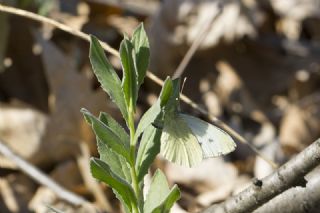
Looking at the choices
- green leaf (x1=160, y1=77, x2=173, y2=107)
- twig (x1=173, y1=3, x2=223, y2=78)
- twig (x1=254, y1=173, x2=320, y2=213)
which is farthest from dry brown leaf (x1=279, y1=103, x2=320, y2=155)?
green leaf (x1=160, y1=77, x2=173, y2=107)

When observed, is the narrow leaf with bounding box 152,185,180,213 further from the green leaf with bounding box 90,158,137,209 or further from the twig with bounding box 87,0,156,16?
the twig with bounding box 87,0,156,16

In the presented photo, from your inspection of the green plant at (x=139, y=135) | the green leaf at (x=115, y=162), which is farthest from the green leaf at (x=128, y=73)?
the green leaf at (x=115, y=162)

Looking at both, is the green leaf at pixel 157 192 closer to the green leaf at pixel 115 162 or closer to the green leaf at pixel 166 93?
the green leaf at pixel 115 162

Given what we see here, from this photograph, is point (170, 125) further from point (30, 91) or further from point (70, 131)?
point (30, 91)

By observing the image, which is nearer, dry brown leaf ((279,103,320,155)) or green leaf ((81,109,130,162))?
green leaf ((81,109,130,162))

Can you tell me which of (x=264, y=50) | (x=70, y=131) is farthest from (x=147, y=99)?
(x=264, y=50)

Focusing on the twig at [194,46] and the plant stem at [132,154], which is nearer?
the plant stem at [132,154]

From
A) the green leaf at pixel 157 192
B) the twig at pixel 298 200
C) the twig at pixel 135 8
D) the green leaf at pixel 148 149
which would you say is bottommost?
the twig at pixel 135 8

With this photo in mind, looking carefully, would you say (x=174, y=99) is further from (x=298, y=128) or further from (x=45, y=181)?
(x=298, y=128)
